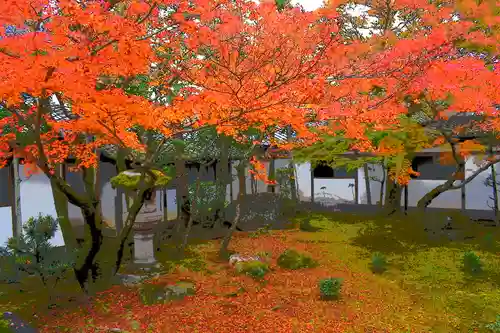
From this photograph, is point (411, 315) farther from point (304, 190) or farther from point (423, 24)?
point (304, 190)

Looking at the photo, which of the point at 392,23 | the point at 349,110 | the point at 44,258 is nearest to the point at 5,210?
the point at 44,258

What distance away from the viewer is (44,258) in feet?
26.9

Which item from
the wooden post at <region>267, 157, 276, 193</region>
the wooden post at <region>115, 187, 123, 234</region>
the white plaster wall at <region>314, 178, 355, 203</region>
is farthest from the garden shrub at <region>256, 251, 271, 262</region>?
the white plaster wall at <region>314, 178, 355, 203</region>

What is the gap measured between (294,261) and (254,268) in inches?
52.7

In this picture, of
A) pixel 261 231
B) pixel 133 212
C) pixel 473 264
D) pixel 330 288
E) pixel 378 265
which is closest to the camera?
pixel 330 288

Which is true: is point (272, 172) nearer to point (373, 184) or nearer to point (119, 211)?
point (373, 184)

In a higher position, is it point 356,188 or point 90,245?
point 356,188

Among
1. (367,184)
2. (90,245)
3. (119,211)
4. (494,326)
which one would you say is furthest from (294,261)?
(367,184)

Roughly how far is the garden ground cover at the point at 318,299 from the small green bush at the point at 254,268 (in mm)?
185

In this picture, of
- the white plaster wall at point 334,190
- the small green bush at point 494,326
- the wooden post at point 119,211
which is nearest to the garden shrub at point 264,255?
the wooden post at point 119,211

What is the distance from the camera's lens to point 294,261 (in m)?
11.4

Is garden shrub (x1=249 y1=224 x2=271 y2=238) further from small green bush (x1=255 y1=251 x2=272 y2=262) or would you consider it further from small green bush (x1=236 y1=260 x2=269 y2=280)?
small green bush (x1=236 y1=260 x2=269 y2=280)

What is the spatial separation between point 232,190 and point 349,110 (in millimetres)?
9295

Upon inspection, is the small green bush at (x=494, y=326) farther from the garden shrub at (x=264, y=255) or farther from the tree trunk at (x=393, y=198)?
the tree trunk at (x=393, y=198)
